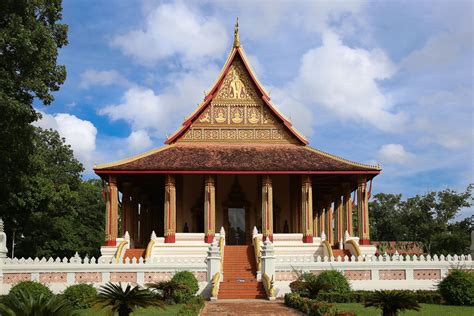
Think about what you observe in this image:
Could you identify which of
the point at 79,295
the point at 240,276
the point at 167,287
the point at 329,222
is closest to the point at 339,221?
the point at 329,222

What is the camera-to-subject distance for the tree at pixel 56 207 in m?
30.4

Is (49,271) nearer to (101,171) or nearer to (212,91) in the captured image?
(101,171)

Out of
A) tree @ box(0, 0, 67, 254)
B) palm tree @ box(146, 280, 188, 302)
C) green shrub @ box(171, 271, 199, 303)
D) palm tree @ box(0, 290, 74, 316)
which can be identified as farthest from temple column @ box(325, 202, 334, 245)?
palm tree @ box(0, 290, 74, 316)

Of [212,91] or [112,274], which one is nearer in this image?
[112,274]

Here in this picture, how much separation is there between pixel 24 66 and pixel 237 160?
472 inches

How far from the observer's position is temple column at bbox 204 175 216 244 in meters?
27.1

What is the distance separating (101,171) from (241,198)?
817 cm

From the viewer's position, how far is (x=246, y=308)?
1641 cm

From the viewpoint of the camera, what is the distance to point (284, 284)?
Result: 20.5m

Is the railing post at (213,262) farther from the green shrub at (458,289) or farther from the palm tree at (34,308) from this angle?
the palm tree at (34,308)

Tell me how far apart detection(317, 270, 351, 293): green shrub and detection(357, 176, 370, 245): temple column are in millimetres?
7710

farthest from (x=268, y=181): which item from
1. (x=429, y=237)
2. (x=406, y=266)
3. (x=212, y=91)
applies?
(x=429, y=237)

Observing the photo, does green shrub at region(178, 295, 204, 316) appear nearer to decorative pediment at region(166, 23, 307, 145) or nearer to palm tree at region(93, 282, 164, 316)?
palm tree at region(93, 282, 164, 316)

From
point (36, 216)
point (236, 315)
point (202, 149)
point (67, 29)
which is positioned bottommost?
point (236, 315)
